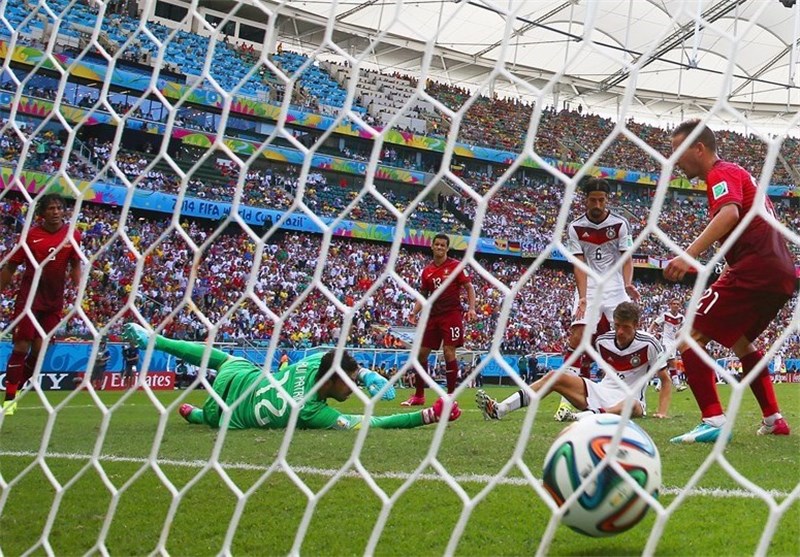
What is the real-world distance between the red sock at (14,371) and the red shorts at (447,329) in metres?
3.68

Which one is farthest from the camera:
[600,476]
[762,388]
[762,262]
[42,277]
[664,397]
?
[664,397]

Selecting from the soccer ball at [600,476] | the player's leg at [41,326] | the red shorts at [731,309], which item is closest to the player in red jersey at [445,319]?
the player's leg at [41,326]

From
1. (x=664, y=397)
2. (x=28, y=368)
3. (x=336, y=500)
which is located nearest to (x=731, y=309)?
(x=336, y=500)

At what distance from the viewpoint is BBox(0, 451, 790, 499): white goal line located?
3.01 meters

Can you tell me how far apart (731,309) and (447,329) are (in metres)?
4.24

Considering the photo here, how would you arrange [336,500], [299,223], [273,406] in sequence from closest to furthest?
[336,500]
[273,406]
[299,223]

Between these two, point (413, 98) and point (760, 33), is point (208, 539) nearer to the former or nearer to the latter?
point (413, 98)

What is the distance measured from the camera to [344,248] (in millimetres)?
25453

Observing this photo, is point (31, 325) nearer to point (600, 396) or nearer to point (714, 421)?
point (600, 396)

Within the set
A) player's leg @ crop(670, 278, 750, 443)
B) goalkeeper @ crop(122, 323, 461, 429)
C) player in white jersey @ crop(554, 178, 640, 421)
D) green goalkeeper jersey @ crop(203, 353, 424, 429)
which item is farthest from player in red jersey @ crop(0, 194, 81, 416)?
player's leg @ crop(670, 278, 750, 443)

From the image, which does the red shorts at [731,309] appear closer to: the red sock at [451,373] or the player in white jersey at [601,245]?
the player in white jersey at [601,245]

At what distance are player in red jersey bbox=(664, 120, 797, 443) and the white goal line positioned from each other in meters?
0.86

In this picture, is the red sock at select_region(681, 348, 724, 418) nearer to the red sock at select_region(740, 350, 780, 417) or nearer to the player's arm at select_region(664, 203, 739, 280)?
the red sock at select_region(740, 350, 780, 417)

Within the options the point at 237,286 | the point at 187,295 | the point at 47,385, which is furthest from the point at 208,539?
the point at 237,286
